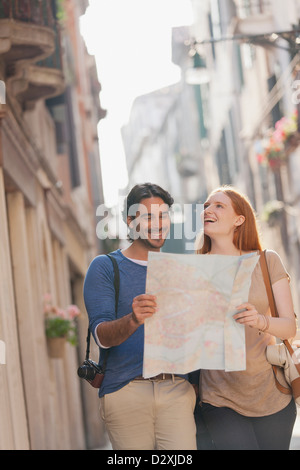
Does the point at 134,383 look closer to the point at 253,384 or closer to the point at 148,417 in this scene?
the point at 148,417

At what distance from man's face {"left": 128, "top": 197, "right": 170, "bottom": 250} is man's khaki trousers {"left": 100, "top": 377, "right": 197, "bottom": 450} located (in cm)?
60

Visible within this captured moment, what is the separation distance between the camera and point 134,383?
3.84 meters

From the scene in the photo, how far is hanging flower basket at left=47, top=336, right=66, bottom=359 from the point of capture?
10.1 metres

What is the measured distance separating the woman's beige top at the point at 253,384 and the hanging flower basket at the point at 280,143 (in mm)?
11147

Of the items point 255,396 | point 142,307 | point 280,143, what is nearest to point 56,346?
point 255,396

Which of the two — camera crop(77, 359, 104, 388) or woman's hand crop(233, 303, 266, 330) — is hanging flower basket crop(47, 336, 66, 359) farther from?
woman's hand crop(233, 303, 266, 330)

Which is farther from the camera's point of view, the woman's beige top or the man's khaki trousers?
the woman's beige top

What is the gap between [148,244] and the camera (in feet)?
13.1

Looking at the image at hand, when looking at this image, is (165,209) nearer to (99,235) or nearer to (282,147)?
(282,147)

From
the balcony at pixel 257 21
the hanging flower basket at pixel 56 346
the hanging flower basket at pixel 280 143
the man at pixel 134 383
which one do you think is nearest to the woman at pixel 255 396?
the man at pixel 134 383

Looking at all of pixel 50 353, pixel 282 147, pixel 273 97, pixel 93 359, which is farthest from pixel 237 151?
pixel 93 359

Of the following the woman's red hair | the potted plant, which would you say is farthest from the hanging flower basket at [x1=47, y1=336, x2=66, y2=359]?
the woman's red hair

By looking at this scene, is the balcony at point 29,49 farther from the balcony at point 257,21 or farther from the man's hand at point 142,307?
the balcony at point 257,21

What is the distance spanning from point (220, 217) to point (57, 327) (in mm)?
6063
